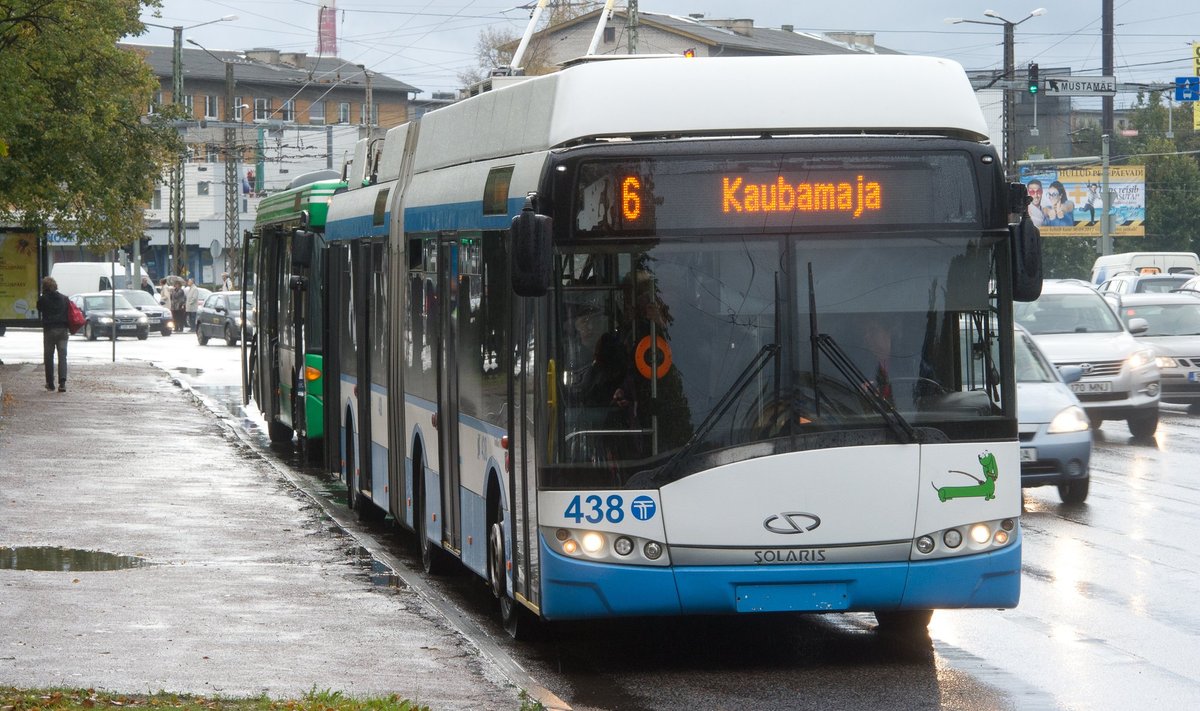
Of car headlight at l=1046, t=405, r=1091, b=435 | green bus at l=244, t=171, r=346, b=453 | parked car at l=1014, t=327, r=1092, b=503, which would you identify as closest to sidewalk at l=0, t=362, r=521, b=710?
green bus at l=244, t=171, r=346, b=453

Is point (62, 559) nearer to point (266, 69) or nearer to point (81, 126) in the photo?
point (81, 126)

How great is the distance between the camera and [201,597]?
456 inches

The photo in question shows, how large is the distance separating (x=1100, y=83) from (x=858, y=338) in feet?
140

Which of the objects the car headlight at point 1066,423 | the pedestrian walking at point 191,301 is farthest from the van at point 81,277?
the car headlight at point 1066,423

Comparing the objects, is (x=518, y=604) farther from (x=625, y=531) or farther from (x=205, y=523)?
(x=205, y=523)

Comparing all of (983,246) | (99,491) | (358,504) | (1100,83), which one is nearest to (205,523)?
(358,504)

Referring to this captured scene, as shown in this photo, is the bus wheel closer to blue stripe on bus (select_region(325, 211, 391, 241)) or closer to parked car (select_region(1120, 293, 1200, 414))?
blue stripe on bus (select_region(325, 211, 391, 241))

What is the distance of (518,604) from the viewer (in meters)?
10.0

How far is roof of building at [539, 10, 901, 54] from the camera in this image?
97625mm

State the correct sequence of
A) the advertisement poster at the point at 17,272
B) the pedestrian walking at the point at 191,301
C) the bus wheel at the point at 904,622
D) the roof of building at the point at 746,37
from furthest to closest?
the roof of building at the point at 746,37 < the pedestrian walking at the point at 191,301 < the advertisement poster at the point at 17,272 < the bus wheel at the point at 904,622

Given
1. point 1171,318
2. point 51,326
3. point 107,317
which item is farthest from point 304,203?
point 107,317

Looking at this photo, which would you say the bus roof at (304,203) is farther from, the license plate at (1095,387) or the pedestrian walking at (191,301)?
the pedestrian walking at (191,301)

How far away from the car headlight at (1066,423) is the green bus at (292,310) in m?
6.24

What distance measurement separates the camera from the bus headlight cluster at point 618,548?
29.1 feet
